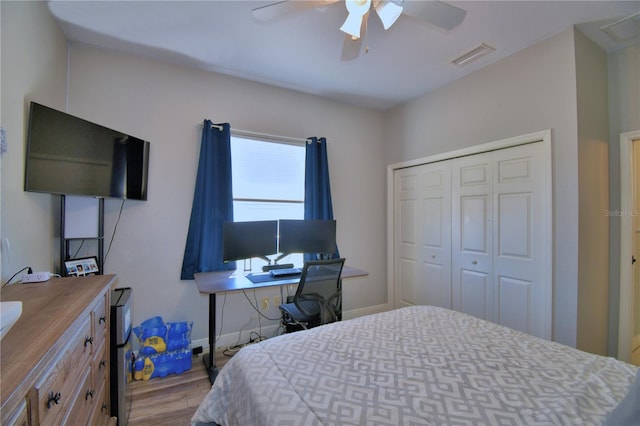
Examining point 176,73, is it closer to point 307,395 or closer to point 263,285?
point 263,285

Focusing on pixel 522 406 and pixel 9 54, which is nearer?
pixel 522 406

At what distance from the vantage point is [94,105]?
2285mm

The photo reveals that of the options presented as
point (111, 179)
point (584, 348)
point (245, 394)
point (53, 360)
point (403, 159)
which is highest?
point (403, 159)

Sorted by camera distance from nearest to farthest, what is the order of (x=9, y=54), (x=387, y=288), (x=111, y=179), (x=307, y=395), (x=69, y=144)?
(x=307, y=395) → (x=9, y=54) → (x=69, y=144) → (x=111, y=179) → (x=387, y=288)

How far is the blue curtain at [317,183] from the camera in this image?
3.15 m

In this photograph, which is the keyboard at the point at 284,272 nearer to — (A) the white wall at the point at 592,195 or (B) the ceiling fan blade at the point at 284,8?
(B) the ceiling fan blade at the point at 284,8

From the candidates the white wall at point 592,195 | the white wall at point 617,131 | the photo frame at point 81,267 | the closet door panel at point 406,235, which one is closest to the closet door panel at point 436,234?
the closet door panel at point 406,235

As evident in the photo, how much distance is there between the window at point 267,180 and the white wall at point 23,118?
1390 millimetres

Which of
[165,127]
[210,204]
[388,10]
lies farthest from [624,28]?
[165,127]

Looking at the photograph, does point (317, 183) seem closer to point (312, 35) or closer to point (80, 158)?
point (312, 35)

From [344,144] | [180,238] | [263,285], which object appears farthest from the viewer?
[344,144]

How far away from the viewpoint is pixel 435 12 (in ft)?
5.03

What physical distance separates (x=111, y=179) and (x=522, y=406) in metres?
2.63

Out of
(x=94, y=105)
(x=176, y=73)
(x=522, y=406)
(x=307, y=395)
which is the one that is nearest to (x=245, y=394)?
(x=307, y=395)
